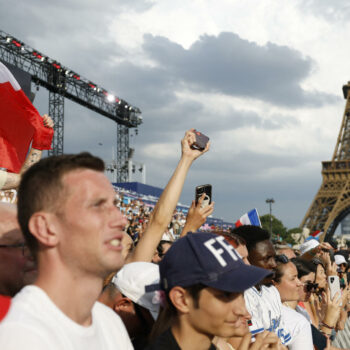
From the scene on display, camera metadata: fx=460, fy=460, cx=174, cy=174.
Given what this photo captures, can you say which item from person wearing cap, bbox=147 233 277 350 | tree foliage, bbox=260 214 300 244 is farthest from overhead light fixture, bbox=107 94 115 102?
person wearing cap, bbox=147 233 277 350

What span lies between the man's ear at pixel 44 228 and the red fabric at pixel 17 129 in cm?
235

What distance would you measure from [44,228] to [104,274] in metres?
0.26

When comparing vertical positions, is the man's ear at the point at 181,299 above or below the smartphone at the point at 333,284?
above

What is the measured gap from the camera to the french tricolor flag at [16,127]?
3.79m

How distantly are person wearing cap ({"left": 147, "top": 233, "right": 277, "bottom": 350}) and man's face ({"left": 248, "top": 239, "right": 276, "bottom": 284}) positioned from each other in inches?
73.7

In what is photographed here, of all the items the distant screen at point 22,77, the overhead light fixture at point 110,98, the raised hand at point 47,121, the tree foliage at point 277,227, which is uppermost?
the overhead light fixture at point 110,98

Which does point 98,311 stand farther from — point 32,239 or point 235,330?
point 235,330

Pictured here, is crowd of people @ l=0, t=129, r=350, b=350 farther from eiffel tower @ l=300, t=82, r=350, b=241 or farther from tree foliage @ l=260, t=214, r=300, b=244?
tree foliage @ l=260, t=214, r=300, b=244

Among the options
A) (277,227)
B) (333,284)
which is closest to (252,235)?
(333,284)

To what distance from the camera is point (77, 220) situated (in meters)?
1.51

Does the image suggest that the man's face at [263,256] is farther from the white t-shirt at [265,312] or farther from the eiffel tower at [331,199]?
the eiffel tower at [331,199]

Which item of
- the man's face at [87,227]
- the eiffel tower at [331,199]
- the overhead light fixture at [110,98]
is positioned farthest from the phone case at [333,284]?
the overhead light fixture at [110,98]

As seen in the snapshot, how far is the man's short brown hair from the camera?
1.52 m

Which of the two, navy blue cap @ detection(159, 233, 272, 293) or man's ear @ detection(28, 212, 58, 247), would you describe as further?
navy blue cap @ detection(159, 233, 272, 293)
